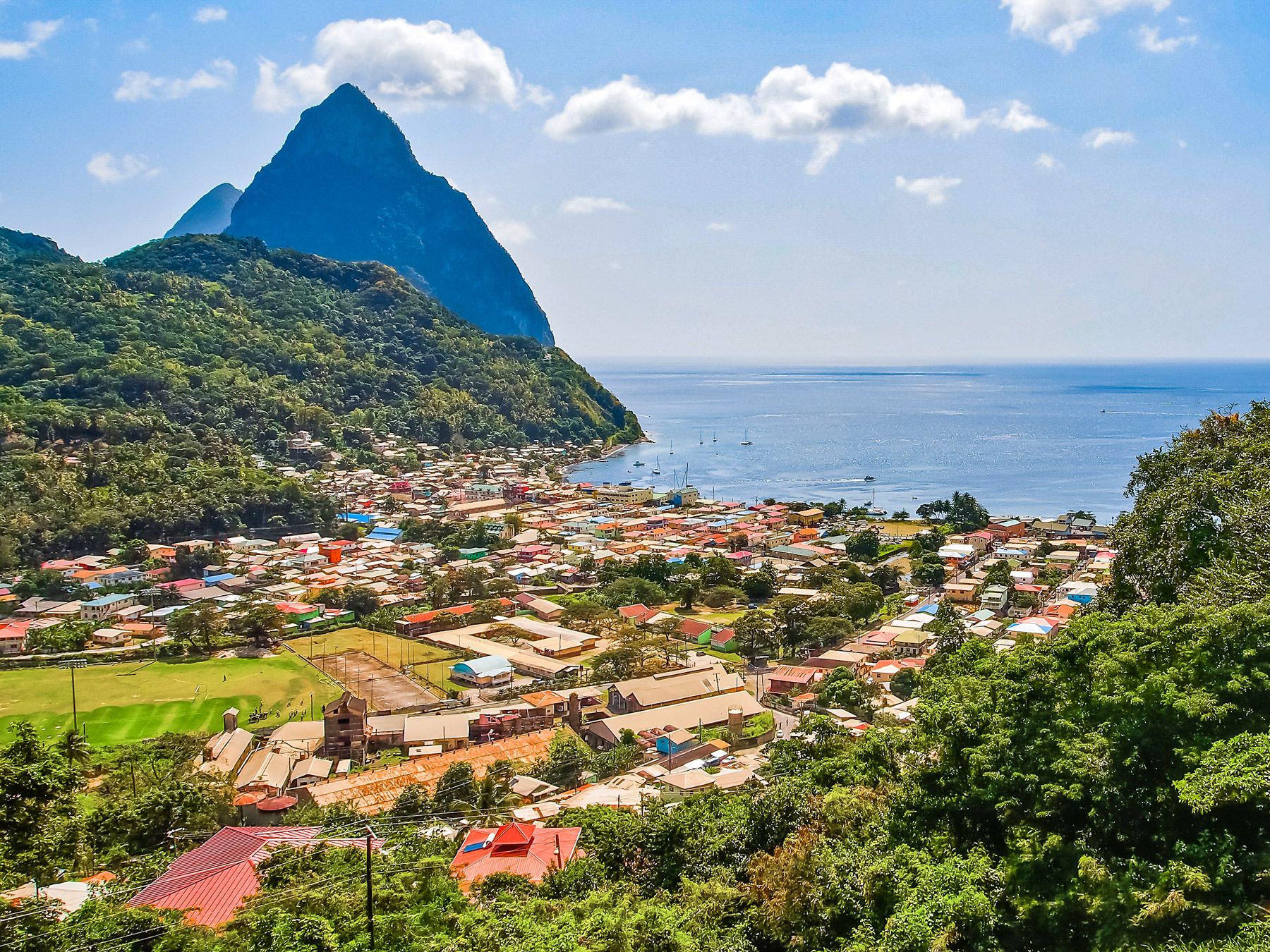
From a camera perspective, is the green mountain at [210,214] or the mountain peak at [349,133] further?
the green mountain at [210,214]

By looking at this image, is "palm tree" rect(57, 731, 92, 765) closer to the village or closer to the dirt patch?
the village

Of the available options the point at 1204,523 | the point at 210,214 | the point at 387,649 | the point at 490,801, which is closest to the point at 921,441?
the point at 387,649

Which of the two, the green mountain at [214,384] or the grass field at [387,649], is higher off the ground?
the green mountain at [214,384]

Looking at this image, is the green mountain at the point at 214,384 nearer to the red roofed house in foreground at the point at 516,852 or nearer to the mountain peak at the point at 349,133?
the red roofed house in foreground at the point at 516,852

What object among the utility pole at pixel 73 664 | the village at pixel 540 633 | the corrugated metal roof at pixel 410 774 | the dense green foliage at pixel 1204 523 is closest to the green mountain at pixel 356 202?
the village at pixel 540 633

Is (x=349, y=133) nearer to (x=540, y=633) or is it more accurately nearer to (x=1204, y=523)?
(x=540, y=633)

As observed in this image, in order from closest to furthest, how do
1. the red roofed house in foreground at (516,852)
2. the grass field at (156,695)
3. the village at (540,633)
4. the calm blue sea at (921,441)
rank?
the red roofed house in foreground at (516,852) → the village at (540,633) → the grass field at (156,695) → the calm blue sea at (921,441)

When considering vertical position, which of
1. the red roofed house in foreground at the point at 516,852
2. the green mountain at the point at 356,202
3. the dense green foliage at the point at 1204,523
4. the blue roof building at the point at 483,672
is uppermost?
the green mountain at the point at 356,202

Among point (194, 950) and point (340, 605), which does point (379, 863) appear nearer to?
point (194, 950)
